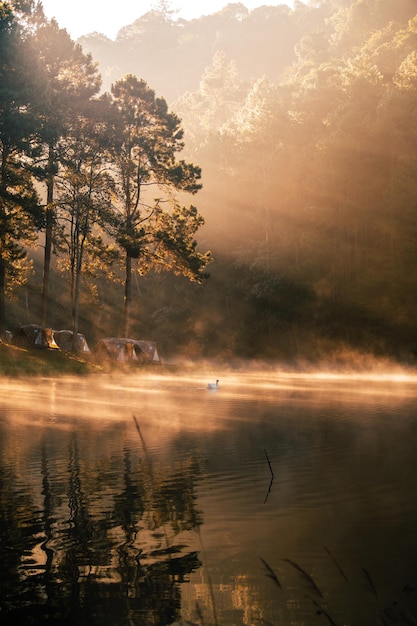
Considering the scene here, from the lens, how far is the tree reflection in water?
6422 mm

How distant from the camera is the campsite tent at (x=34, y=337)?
48.3m

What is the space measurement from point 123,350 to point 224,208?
1614 inches

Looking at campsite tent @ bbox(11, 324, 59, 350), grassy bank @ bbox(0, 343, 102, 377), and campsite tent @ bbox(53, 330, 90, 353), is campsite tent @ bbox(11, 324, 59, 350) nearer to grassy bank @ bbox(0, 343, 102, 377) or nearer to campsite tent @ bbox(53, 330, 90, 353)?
grassy bank @ bbox(0, 343, 102, 377)

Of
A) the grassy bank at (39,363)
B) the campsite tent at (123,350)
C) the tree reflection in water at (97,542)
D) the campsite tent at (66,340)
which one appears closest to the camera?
the tree reflection in water at (97,542)

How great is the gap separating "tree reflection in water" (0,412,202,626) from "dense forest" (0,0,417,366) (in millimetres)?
34079

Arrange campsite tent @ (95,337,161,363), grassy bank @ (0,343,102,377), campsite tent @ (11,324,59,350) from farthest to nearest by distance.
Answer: campsite tent @ (95,337,161,363) < campsite tent @ (11,324,59,350) < grassy bank @ (0,343,102,377)

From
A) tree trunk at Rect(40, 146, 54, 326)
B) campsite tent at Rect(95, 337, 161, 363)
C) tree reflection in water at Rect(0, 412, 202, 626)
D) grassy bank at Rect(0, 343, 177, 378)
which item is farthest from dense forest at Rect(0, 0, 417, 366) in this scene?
tree reflection in water at Rect(0, 412, 202, 626)

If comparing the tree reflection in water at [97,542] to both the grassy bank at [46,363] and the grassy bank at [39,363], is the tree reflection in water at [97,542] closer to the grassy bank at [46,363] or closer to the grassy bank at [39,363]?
the grassy bank at [39,363]

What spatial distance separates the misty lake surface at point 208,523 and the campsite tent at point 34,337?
91.6 ft

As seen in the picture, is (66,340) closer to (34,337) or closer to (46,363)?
(34,337)

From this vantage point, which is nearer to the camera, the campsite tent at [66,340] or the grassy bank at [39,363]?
the grassy bank at [39,363]

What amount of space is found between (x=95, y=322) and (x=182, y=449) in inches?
2668

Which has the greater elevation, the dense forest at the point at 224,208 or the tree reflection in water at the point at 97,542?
the dense forest at the point at 224,208

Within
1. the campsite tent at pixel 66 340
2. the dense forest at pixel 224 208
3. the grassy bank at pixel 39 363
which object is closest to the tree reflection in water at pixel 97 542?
the grassy bank at pixel 39 363
